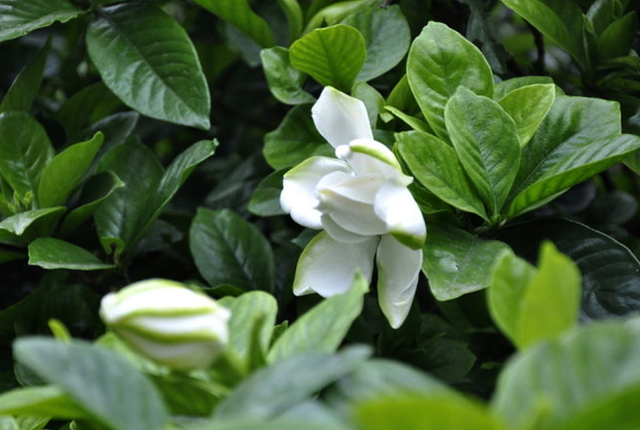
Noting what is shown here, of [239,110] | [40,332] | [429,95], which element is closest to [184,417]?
[429,95]

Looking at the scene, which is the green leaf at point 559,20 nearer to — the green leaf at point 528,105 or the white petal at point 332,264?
the green leaf at point 528,105

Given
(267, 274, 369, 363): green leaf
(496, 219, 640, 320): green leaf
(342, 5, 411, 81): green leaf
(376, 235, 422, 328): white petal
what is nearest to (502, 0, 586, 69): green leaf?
(342, 5, 411, 81): green leaf

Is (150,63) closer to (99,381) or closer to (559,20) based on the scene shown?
(559,20)

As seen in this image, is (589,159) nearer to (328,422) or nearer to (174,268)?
(328,422)

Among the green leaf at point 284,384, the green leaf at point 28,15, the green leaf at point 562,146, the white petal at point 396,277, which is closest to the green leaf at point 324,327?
the green leaf at point 284,384

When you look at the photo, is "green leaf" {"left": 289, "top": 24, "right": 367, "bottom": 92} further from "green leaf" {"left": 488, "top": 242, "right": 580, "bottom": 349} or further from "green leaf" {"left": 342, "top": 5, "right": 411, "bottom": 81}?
"green leaf" {"left": 488, "top": 242, "right": 580, "bottom": 349}

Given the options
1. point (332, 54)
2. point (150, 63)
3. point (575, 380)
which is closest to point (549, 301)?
point (575, 380)
